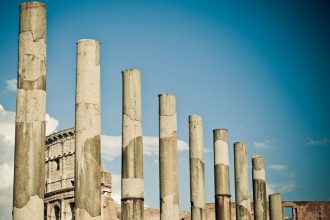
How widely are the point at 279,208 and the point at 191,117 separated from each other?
588cm

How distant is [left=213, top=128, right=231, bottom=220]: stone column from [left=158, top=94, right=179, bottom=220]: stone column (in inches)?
99.6

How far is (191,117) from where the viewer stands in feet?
50.5

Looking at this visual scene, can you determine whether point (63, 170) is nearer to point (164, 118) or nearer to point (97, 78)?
point (164, 118)

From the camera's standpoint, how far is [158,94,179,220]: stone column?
42.8ft

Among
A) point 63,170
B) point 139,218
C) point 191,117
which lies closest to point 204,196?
point 191,117

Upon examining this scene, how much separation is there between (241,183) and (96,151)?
8.25 metres

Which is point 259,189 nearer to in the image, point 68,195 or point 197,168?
point 197,168

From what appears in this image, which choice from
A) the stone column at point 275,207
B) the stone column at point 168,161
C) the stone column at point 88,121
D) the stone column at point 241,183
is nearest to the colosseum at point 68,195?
the stone column at point 275,207

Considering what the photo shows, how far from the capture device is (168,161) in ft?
42.8

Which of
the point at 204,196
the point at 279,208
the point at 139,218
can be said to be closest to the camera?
the point at 139,218

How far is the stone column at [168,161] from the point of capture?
13047mm

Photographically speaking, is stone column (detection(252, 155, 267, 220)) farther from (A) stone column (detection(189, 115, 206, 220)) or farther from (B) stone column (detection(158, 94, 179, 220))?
(B) stone column (detection(158, 94, 179, 220))

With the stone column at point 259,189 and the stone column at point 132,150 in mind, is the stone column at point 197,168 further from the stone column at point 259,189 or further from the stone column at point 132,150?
the stone column at point 132,150

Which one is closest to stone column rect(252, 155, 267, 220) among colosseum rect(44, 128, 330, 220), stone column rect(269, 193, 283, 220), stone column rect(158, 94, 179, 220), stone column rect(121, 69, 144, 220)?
stone column rect(269, 193, 283, 220)
